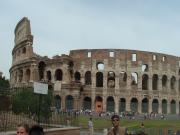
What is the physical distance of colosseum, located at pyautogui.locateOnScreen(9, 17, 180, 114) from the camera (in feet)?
203

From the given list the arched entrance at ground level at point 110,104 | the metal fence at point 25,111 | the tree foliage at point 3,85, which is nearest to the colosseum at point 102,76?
the arched entrance at ground level at point 110,104

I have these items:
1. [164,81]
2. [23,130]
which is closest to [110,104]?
[164,81]

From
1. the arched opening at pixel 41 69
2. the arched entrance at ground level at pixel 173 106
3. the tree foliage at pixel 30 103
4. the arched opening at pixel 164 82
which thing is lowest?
the tree foliage at pixel 30 103

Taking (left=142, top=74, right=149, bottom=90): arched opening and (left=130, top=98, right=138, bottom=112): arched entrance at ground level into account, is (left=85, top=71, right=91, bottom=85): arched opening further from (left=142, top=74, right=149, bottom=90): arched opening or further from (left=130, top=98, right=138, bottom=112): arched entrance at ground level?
(left=142, top=74, right=149, bottom=90): arched opening

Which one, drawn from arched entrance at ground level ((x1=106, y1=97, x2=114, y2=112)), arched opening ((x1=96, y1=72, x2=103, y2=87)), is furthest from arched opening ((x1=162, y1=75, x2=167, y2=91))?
arched opening ((x1=96, y1=72, x2=103, y2=87))

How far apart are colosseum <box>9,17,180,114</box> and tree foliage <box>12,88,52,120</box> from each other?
4198cm

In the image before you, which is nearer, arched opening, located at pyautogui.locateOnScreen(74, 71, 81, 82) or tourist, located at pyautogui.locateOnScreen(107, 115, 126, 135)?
tourist, located at pyautogui.locateOnScreen(107, 115, 126, 135)

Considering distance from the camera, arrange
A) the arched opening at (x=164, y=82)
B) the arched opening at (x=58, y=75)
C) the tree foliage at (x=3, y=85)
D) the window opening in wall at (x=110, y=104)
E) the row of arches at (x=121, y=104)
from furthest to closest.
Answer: the arched opening at (x=164, y=82)
the arched opening at (x=58, y=75)
the window opening in wall at (x=110, y=104)
the row of arches at (x=121, y=104)
the tree foliage at (x=3, y=85)

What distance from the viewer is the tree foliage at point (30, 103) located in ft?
53.0

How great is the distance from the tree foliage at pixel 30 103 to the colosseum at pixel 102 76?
42.0 metres

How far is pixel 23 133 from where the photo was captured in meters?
5.46

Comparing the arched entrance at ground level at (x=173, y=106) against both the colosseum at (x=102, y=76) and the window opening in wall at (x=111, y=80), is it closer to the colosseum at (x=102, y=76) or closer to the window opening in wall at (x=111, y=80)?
the colosseum at (x=102, y=76)

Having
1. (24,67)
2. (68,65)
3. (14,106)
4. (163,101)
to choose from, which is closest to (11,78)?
(24,67)

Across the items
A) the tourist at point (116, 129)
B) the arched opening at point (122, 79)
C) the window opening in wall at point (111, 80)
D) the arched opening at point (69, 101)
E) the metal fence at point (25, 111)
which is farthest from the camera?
A: the window opening in wall at point (111, 80)
